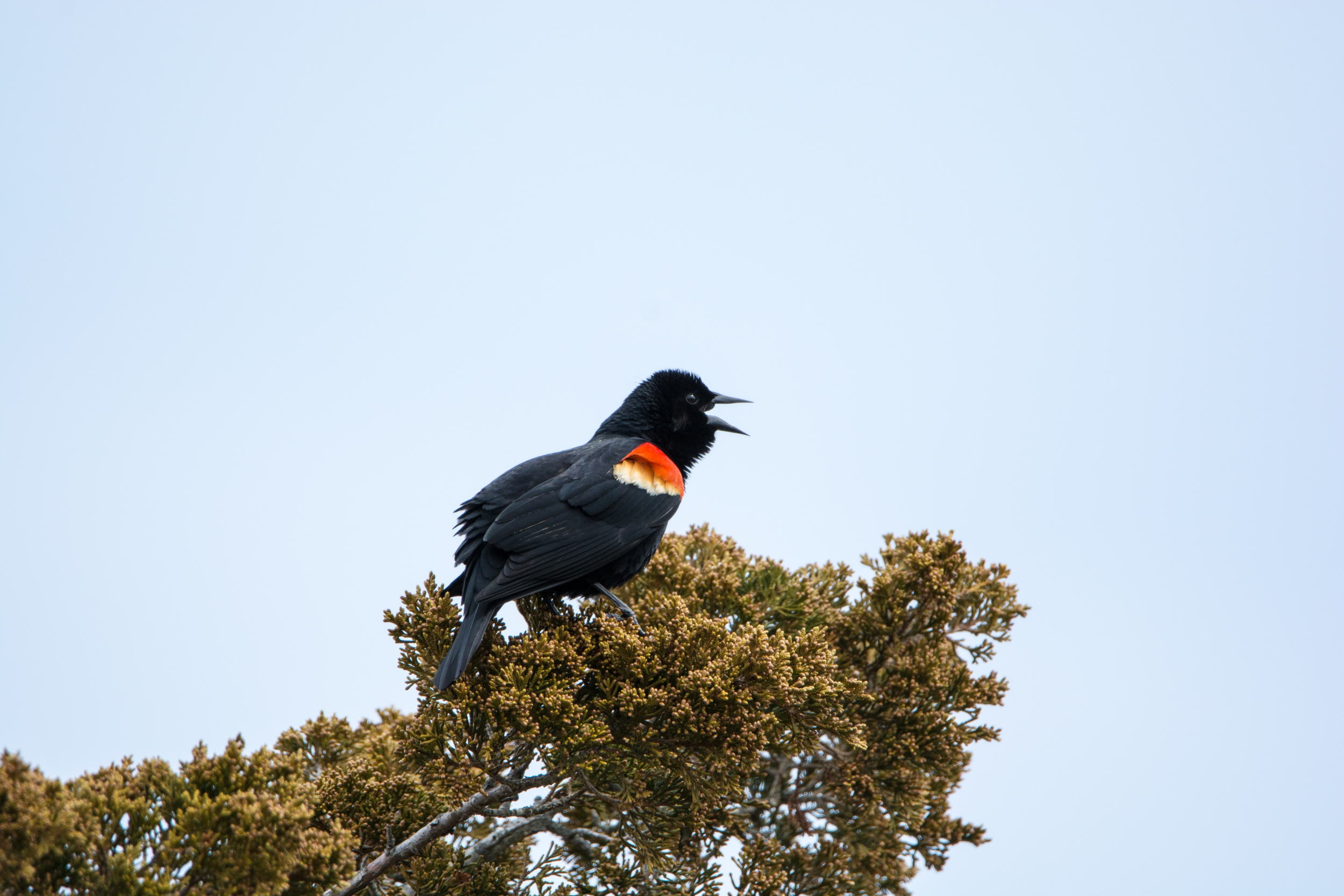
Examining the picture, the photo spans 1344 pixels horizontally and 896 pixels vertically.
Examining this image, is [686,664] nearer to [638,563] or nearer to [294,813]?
[638,563]

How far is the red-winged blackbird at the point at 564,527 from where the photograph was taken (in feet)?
15.2

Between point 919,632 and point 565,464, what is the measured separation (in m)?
2.22

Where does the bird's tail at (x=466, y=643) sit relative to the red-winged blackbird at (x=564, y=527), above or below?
below

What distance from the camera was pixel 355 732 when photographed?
5.92m

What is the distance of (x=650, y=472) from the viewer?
5.46m

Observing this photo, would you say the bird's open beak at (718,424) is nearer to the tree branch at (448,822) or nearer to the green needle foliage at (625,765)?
the green needle foliage at (625,765)

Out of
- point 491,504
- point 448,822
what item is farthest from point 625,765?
point 491,504

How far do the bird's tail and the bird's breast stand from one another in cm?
107

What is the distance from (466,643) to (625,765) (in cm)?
87

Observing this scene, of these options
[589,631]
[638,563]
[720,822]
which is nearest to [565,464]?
[638,563]

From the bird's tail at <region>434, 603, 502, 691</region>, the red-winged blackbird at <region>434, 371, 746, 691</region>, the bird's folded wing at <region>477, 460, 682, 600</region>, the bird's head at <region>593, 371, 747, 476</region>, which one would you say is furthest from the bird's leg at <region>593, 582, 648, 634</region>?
the bird's head at <region>593, 371, 747, 476</region>

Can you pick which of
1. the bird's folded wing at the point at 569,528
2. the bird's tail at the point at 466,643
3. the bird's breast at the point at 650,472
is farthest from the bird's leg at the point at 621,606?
the bird's tail at the point at 466,643

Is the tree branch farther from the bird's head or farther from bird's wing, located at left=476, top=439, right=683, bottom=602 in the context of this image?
the bird's head

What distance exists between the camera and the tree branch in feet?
14.3
